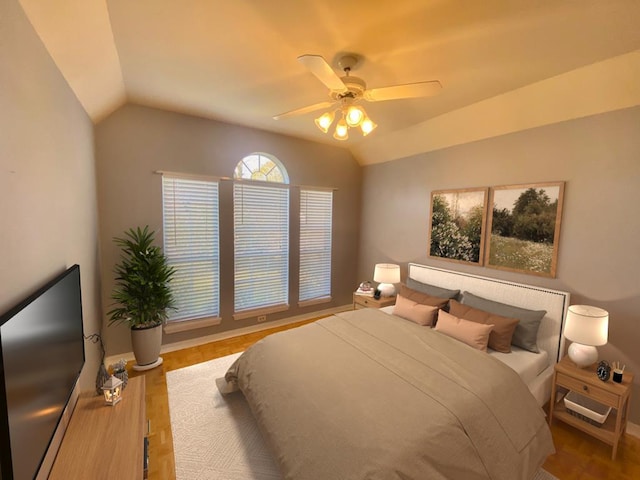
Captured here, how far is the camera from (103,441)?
4.66 feet

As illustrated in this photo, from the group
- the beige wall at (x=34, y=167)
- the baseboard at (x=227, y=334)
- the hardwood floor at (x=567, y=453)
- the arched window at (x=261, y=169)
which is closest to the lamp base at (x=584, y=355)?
the hardwood floor at (x=567, y=453)

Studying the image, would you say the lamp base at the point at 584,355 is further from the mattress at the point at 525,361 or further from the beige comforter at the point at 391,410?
the beige comforter at the point at 391,410

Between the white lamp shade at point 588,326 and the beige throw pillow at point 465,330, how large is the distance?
0.53 meters

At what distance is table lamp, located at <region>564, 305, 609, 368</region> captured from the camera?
1.98m

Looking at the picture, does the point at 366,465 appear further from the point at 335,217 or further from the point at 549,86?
the point at 335,217

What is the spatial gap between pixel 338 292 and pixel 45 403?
12.6 ft

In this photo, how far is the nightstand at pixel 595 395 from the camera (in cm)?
187

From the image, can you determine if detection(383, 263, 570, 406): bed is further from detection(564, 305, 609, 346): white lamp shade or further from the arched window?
the arched window

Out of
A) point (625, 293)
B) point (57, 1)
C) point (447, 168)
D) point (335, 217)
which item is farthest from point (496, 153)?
point (57, 1)

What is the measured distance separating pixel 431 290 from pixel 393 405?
A: 196cm

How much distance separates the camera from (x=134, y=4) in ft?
4.96

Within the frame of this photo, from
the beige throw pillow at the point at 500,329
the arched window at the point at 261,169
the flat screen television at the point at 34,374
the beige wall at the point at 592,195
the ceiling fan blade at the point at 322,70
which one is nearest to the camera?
the flat screen television at the point at 34,374

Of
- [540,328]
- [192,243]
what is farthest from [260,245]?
[540,328]

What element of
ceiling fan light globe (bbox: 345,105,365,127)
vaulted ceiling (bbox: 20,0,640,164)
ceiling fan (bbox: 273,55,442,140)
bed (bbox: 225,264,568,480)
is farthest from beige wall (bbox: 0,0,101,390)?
ceiling fan light globe (bbox: 345,105,365,127)
